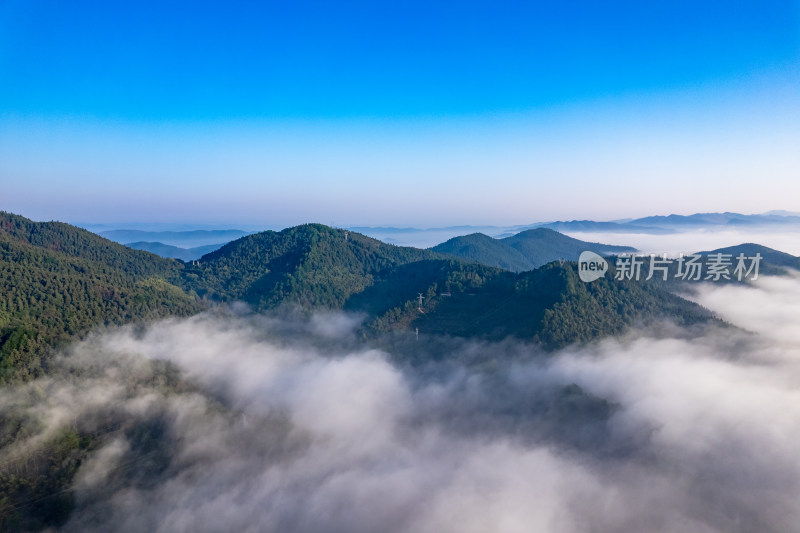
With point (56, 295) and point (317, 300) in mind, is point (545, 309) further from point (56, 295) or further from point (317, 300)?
point (56, 295)

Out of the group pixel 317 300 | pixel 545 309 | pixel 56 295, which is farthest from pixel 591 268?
pixel 56 295

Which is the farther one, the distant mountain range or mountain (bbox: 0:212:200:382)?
the distant mountain range

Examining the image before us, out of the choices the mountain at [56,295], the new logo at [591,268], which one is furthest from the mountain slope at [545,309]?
the mountain at [56,295]

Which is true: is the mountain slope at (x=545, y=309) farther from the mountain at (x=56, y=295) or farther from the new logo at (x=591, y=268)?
the mountain at (x=56, y=295)

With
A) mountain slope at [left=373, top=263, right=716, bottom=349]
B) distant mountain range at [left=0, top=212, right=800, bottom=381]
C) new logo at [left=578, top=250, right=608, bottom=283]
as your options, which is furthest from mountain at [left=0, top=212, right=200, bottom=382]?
new logo at [left=578, top=250, right=608, bottom=283]

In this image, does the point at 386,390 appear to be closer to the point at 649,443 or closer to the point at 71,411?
the point at 649,443

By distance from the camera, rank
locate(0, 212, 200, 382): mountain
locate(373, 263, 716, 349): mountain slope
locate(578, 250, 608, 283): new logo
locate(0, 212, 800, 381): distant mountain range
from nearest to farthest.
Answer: locate(0, 212, 200, 382): mountain
locate(0, 212, 800, 381): distant mountain range
locate(373, 263, 716, 349): mountain slope
locate(578, 250, 608, 283): new logo

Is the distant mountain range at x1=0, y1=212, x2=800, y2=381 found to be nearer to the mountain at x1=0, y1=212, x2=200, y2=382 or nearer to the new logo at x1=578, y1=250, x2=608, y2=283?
the mountain at x1=0, y1=212, x2=200, y2=382

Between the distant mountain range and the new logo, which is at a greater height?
the new logo

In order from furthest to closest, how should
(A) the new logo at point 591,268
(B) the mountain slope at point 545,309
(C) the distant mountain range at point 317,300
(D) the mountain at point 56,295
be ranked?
(A) the new logo at point 591,268, (B) the mountain slope at point 545,309, (C) the distant mountain range at point 317,300, (D) the mountain at point 56,295

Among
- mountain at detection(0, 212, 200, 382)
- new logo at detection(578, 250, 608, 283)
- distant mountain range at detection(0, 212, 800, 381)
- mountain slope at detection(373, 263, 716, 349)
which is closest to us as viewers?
mountain at detection(0, 212, 200, 382)
